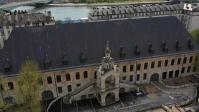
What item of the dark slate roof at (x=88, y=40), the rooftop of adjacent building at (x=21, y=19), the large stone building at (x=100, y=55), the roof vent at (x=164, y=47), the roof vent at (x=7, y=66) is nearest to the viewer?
the roof vent at (x=7, y=66)

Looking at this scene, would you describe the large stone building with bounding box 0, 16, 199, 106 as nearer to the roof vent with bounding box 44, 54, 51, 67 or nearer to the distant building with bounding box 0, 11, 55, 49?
the roof vent with bounding box 44, 54, 51, 67

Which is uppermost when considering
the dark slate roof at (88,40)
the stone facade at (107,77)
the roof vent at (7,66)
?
the dark slate roof at (88,40)

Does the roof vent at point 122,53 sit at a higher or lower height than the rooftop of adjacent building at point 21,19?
lower

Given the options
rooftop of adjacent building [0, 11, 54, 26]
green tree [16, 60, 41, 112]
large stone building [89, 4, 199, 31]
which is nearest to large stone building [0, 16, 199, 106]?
green tree [16, 60, 41, 112]

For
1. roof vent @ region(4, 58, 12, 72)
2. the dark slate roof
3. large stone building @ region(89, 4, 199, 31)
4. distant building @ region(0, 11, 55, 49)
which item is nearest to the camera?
roof vent @ region(4, 58, 12, 72)

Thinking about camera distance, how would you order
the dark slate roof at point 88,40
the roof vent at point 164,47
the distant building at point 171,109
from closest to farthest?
the distant building at point 171,109 < the dark slate roof at point 88,40 < the roof vent at point 164,47

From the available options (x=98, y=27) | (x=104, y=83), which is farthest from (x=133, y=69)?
(x=98, y=27)

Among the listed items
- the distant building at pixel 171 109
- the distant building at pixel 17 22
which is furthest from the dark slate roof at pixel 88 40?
the distant building at pixel 17 22

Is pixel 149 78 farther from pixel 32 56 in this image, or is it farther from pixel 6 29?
pixel 6 29

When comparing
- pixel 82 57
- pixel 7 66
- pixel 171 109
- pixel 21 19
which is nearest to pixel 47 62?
pixel 82 57

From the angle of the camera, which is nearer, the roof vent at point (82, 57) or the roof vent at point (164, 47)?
the roof vent at point (82, 57)

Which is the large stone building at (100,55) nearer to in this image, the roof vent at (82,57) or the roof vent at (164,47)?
the roof vent at (82,57)
